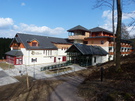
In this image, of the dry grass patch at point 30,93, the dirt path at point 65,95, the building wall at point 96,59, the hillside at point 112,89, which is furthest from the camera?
the building wall at point 96,59

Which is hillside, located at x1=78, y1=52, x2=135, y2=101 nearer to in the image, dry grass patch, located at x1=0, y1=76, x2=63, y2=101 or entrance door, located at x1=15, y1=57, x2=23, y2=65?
dry grass patch, located at x1=0, y1=76, x2=63, y2=101

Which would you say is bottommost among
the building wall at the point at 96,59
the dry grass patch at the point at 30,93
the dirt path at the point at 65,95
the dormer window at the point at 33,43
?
the dry grass patch at the point at 30,93

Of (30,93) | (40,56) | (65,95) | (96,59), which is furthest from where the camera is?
(40,56)

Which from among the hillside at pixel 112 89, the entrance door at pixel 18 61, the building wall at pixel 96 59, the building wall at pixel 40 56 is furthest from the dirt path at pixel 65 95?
the entrance door at pixel 18 61

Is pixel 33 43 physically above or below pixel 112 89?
above

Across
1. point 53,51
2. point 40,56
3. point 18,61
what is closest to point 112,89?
point 40,56

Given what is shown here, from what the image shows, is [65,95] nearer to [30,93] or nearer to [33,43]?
[30,93]

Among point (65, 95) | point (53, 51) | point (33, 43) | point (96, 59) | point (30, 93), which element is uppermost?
point (33, 43)

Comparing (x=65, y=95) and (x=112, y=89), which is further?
(x=65, y=95)

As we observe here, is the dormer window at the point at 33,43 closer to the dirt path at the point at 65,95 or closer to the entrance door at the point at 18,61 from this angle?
the entrance door at the point at 18,61

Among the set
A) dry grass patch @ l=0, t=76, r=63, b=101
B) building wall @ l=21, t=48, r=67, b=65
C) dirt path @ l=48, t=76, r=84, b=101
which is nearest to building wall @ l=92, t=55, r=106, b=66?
building wall @ l=21, t=48, r=67, b=65

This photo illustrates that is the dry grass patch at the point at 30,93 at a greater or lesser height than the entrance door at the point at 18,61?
lesser

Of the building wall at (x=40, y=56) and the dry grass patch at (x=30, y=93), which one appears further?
the building wall at (x=40, y=56)

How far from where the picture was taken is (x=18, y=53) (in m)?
27.6
